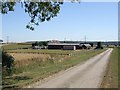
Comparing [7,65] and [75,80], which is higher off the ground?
[7,65]

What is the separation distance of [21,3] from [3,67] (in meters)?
8.98

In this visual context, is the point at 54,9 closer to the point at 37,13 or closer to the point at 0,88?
the point at 37,13

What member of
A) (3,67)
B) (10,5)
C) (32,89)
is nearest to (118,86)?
(32,89)

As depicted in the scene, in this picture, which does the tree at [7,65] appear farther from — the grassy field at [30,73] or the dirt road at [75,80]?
the dirt road at [75,80]

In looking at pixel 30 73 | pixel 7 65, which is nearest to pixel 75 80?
pixel 30 73

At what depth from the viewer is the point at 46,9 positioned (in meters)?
22.2

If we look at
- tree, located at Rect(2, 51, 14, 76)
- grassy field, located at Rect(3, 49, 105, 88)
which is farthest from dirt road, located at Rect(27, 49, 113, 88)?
tree, located at Rect(2, 51, 14, 76)

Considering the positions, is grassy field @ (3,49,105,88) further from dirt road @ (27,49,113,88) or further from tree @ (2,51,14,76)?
dirt road @ (27,49,113,88)

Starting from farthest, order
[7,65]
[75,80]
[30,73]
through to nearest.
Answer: [7,65], [30,73], [75,80]

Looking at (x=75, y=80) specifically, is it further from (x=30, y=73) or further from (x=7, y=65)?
(x=7, y=65)

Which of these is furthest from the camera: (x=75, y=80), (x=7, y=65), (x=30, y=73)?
(x=7, y=65)

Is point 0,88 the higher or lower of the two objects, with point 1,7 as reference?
lower

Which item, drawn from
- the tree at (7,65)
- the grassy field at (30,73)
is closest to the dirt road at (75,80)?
the grassy field at (30,73)

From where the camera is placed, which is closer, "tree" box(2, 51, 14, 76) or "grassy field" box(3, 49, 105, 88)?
"grassy field" box(3, 49, 105, 88)
